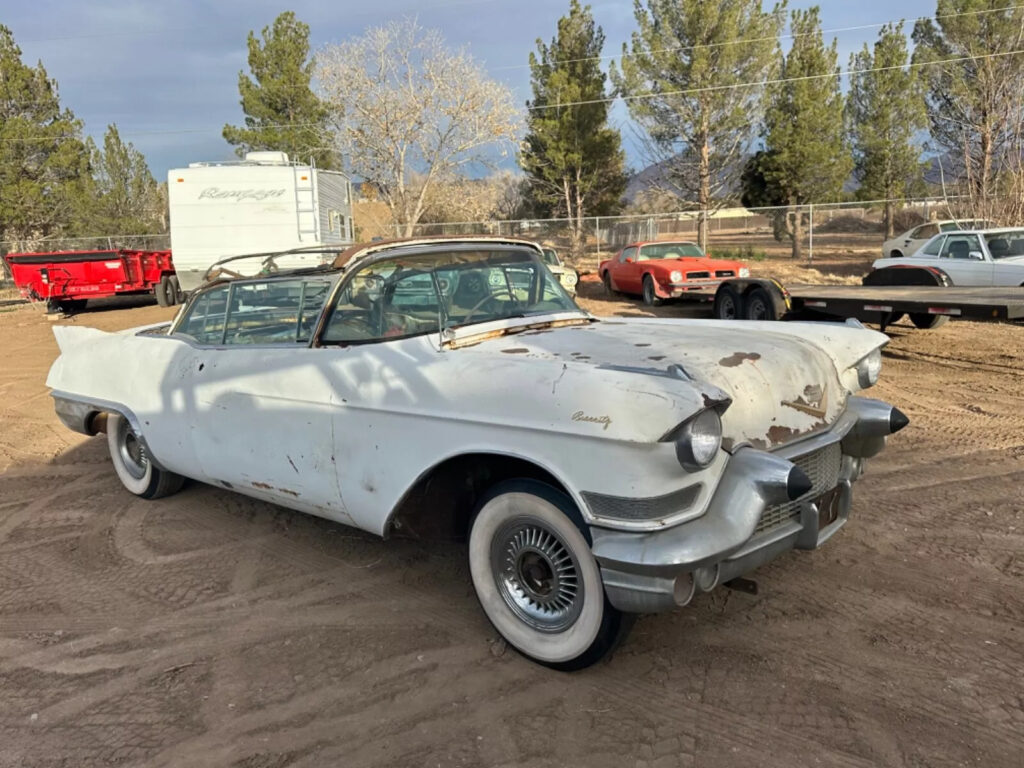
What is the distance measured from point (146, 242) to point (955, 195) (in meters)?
31.6

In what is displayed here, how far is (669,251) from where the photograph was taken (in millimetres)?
16844

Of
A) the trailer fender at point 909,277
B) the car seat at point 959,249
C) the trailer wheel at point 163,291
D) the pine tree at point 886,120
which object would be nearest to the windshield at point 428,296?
the trailer fender at point 909,277

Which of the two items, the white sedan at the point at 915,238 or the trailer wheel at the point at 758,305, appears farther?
the white sedan at the point at 915,238

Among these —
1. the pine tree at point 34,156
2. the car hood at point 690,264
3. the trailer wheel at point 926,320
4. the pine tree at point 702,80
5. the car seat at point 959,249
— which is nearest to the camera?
the trailer wheel at point 926,320

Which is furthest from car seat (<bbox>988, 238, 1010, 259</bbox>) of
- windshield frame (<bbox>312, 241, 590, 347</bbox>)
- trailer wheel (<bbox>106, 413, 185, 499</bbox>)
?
trailer wheel (<bbox>106, 413, 185, 499</bbox>)

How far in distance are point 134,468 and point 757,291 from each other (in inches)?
334

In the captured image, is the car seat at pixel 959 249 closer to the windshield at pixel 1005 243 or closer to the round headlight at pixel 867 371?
the windshield at pixel 1005 243

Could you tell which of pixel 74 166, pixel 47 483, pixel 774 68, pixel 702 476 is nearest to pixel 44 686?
pixel 702 476

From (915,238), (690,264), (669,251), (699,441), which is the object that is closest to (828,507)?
(699,441)

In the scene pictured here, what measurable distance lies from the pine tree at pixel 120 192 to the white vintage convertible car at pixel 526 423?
117 ft

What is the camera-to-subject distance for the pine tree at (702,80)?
27109 millimetres

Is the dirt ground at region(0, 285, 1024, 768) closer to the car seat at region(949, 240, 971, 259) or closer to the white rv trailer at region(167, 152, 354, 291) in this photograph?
the car seat at region(949, 240, 971, 259)

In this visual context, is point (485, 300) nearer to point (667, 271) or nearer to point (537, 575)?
point (537, 575)

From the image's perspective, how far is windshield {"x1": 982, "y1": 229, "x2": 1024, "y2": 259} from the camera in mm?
12133
